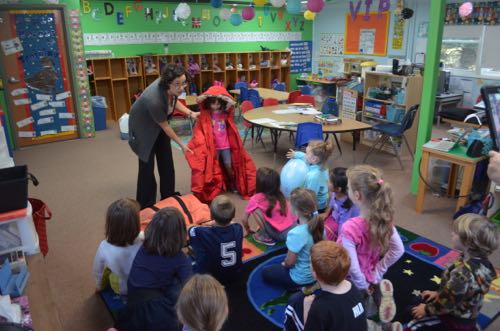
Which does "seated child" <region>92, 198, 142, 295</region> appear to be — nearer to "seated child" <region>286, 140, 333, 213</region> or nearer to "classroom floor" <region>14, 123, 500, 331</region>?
"classroom floor" <region>14, 123, 500, 331</region>

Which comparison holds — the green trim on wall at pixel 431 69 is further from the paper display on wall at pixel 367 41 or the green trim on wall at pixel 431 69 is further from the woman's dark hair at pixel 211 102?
the paper display on wall at pixel 367 41

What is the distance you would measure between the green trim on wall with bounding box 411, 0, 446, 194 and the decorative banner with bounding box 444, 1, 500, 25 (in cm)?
459

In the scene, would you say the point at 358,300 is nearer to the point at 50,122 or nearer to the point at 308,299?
the point at 308,299

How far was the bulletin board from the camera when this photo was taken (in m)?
9.85

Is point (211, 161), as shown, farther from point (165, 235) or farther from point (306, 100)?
point (306, 100)

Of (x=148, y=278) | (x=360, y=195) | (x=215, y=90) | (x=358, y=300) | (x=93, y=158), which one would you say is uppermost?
(x=215, y=90)

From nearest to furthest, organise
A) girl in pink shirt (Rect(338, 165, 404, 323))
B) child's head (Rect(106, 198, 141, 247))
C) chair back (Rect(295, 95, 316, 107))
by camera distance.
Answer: girl in pink shirt (Rect(338, 165, 404, 323)) < child's head (Rect(106, 198, 141, 247)) < chair back (Rect(295, 95, 316, 107))

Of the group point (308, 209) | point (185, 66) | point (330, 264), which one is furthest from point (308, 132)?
point (185, 66)

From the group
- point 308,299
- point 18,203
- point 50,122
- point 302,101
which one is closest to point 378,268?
point 308,299

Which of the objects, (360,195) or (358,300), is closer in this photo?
(358,300)

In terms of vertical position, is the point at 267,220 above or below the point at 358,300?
below

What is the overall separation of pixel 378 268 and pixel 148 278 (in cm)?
135

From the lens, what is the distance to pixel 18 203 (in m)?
2.24

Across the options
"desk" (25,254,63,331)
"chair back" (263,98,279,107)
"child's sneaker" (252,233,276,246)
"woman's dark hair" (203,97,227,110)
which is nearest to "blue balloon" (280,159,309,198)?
"child's sneaker" (252,233,276,246)
